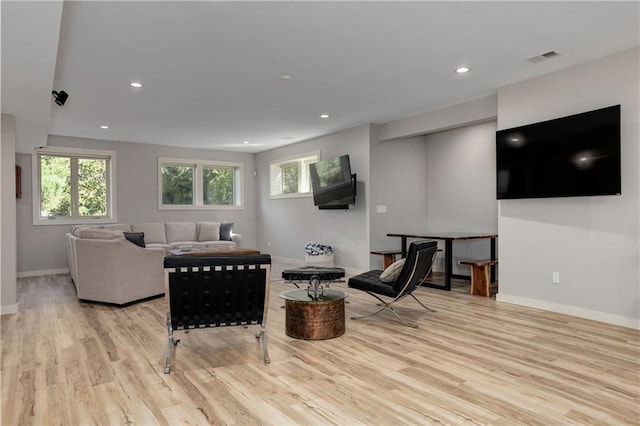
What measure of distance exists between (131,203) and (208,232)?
1.71 metres

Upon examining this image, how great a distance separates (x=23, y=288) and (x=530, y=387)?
703cm

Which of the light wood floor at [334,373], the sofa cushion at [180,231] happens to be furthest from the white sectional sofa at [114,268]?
the sofa cushion at [180,231]

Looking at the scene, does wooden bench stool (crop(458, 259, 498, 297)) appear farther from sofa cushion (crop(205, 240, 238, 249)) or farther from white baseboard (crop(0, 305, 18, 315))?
white baseboard (crop(0, 305, 18, 315))

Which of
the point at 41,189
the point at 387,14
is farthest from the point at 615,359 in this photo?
the point at 41,189

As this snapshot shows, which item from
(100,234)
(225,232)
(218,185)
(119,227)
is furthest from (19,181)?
(218,185)

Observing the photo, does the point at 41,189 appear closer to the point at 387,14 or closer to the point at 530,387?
the point at 387,14

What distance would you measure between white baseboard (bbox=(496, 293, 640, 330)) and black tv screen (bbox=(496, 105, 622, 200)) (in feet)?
4.01

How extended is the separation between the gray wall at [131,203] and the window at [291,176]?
0.90 meters

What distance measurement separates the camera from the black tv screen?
4.00 metres

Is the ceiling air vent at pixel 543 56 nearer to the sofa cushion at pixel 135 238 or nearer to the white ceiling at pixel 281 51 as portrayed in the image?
the white ceiling at pixel 281 51

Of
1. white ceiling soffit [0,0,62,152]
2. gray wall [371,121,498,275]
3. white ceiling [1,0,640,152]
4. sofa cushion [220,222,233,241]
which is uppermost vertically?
white ceiling [1,0,640,152]

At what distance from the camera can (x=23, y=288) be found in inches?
250

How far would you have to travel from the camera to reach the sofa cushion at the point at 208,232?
878 centimetres

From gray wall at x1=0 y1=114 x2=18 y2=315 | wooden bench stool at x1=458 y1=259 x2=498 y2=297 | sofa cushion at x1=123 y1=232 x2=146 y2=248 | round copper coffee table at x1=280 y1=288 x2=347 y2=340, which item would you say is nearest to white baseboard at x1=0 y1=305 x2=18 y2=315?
gray wall at x1=0 y1=114 x2=18 y2=315
